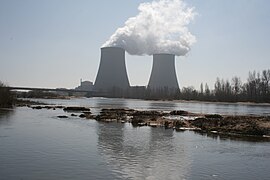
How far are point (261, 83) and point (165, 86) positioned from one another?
26.2m

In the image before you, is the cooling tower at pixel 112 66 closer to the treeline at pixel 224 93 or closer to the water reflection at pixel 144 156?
the treeline at pixel 224 93

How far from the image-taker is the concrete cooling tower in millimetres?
88812

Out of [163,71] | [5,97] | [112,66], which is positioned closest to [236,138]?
[5,97]

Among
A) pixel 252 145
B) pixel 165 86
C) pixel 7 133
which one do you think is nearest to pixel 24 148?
pixel 7 133

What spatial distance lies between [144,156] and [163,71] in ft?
262

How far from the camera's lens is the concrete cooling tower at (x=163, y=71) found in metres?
88.8

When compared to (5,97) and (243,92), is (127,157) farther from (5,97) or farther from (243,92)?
(243,92)

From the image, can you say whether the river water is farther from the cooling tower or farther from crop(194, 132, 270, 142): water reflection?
the cooling tower

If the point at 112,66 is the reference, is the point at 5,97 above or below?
below

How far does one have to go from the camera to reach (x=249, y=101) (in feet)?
285

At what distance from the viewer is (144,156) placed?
12711mm

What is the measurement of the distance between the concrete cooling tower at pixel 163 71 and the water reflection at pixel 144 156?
2806 inches

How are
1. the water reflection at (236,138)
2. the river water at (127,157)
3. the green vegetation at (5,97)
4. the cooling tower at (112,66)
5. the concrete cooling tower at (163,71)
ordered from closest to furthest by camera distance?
1. the river water at (127,157)
2. the water reflection at (236,138)
3. the green vegetation at (5,97)
4. the cooling tower at (112,66)
5. the concrete cooling tower at (163,71)

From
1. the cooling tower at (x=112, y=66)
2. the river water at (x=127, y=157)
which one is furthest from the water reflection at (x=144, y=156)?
the cooling tower at (x=112, y=66)
